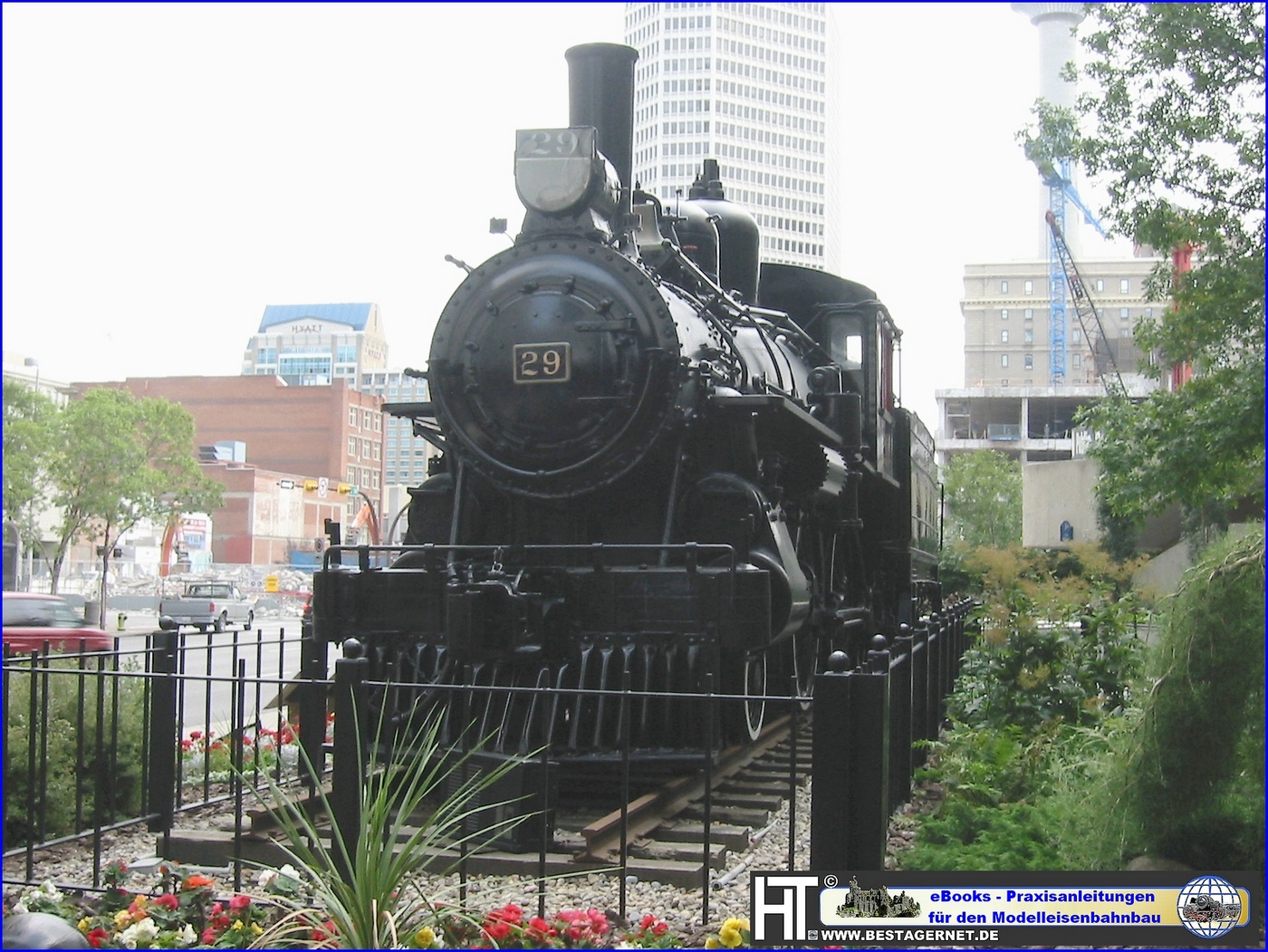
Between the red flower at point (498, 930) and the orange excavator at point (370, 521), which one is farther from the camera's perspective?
the orange excavator at point (370, 521)

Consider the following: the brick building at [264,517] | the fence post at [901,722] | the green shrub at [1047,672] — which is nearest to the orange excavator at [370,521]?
the green shrub at [1047,672]

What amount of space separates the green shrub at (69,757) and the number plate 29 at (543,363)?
2.90 meters

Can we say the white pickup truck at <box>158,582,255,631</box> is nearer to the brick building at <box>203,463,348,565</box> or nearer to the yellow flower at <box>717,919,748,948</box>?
the brick building at <box>203,463,348,565</box>

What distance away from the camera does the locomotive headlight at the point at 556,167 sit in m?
7.48

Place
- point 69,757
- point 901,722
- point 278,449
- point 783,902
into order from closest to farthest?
point 783,902 < point 901,722 < point 69,757 < point 278,449

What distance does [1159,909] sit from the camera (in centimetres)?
376

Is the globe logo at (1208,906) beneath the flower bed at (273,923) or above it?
above

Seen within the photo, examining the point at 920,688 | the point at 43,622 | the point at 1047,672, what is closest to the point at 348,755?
the point at 920,688

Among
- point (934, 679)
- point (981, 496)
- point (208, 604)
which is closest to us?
point (934, 679)

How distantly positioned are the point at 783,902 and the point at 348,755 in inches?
74.1

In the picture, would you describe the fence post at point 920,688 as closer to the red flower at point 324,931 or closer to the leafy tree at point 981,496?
the red flower at point 324,931

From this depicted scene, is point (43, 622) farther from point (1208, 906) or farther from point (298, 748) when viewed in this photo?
point (1208, 906)

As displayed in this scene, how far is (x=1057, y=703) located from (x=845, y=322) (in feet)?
14.1

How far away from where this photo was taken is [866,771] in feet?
15.0
